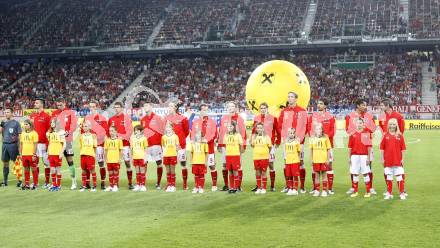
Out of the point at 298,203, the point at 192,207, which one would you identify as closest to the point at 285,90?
the point at 298,203

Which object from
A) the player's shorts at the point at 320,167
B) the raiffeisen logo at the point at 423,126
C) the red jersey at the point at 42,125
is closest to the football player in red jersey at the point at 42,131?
the red jersey at the point at 42,125

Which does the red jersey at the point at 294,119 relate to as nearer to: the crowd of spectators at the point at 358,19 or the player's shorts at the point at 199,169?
the player's shorts at the point at 199,169

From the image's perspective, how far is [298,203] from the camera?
38.9 ft

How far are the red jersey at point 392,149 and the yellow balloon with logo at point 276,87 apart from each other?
7.64ft

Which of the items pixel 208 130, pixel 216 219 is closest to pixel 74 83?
pixel 208 130

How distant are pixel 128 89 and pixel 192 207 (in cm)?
3923

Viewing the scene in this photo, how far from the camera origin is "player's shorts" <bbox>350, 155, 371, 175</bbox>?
12547mm

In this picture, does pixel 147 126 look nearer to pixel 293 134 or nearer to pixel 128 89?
pixel 293 134

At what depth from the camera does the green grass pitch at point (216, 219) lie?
8.77m

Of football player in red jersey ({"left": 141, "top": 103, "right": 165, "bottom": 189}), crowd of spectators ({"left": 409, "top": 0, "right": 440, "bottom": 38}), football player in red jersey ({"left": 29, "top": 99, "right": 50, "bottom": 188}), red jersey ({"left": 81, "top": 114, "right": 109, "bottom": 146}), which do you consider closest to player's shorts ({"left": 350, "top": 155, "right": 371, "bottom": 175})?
football player in red jersey ({"left": 141, "top": 103, "right": 165, "bottom": 189})

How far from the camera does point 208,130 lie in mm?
13625

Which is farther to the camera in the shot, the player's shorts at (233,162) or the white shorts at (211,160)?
the white shorts at (211,160)

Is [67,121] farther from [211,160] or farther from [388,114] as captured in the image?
[388,114]

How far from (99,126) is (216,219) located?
5.26 metres
